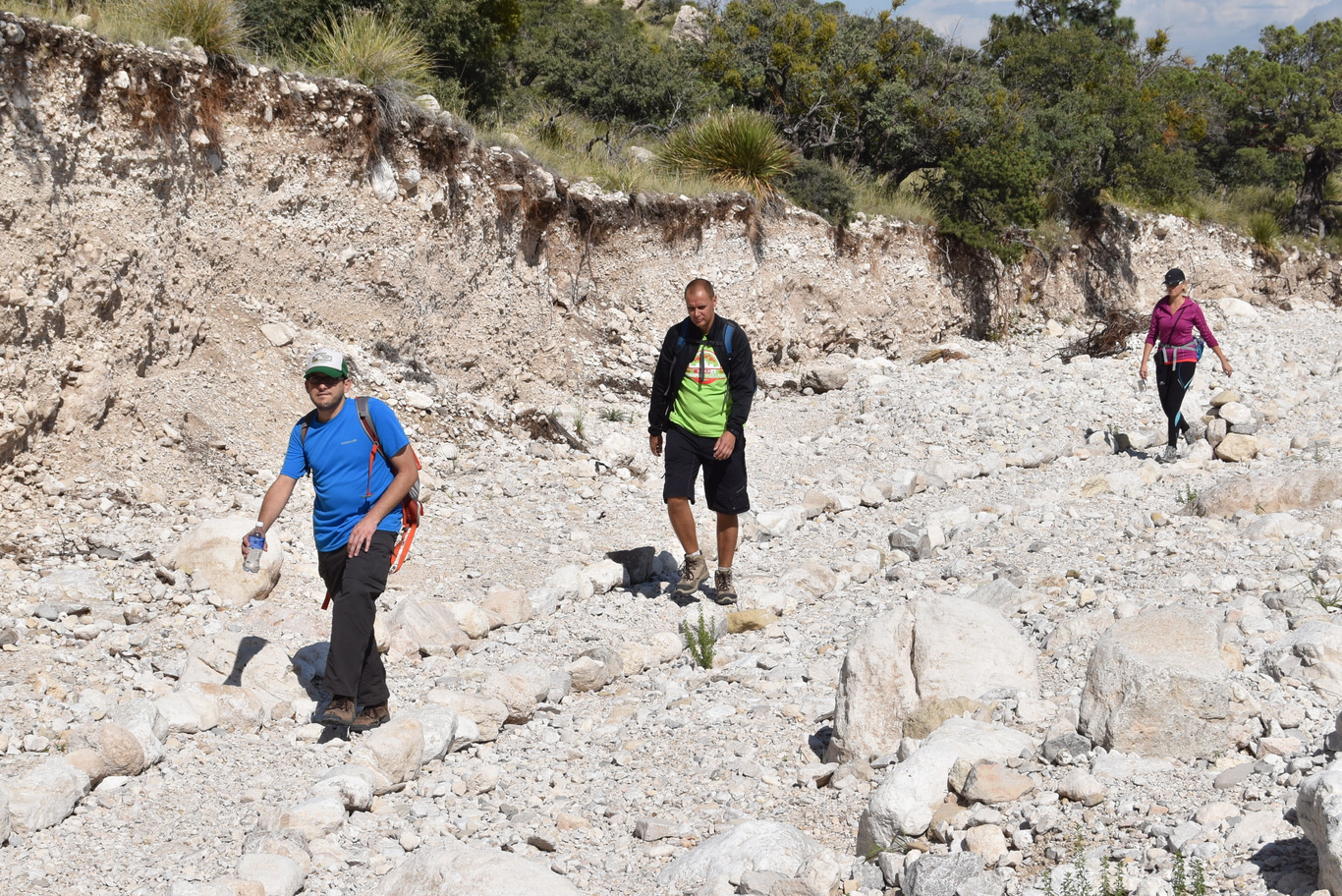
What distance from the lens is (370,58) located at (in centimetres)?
926

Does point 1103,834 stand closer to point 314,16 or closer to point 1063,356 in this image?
point 314,16

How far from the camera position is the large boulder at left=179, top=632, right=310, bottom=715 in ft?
16.1

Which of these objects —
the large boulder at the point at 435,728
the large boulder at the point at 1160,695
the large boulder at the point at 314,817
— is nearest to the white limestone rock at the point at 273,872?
the large boulder at the point at 314,817

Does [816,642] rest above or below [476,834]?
above

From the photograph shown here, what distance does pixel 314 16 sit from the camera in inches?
420

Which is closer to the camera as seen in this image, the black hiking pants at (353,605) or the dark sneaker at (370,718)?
the black hiking pants at (353,605)

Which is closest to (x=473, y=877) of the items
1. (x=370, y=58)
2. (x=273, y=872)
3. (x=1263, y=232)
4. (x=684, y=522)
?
(x=273, y=872)

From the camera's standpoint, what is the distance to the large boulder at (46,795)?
3.56m

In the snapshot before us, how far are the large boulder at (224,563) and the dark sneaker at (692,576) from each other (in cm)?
254

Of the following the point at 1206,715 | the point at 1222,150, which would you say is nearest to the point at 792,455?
the point at 1206,715

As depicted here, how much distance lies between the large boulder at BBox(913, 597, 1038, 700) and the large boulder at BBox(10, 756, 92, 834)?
3248 millimetres

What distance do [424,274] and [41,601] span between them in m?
5.00

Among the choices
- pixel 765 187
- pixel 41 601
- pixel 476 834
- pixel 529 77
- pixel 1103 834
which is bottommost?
pixel 41 601

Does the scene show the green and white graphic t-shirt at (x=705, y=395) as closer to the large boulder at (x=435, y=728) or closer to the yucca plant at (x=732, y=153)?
the large boulder at (x=435, y=728)
